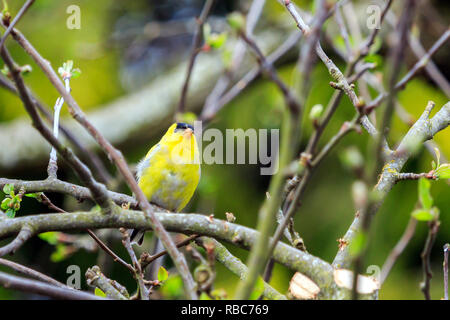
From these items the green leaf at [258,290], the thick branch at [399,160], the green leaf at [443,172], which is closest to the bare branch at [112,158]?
the green leaf at [258,290]

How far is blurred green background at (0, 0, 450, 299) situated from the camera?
3771mm

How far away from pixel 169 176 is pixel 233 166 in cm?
171

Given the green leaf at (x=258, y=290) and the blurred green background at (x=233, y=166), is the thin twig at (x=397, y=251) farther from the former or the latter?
the blurred green background at (x=233, y=166)

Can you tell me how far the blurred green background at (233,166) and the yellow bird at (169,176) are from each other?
0.12 m

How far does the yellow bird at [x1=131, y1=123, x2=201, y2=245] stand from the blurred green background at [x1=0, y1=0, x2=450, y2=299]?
4.8 inches

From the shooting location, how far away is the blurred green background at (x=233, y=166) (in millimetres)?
3771

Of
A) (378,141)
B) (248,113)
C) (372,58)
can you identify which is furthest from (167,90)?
(378,141)

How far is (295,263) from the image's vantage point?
1.54 metres

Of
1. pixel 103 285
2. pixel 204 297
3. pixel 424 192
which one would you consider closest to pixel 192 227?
pixel 204 297

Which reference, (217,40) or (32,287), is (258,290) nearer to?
(32,287)

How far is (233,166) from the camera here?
15.3 feet

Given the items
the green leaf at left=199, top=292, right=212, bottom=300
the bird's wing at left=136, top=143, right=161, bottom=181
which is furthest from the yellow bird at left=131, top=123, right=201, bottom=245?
the green leaf at left=199, top=292, right=212, bottom=300
